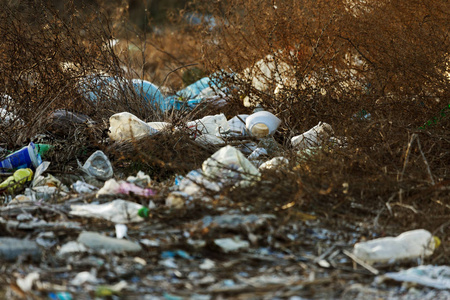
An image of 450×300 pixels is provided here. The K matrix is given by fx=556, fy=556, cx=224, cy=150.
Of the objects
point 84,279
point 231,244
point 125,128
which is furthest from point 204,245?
point 125,128

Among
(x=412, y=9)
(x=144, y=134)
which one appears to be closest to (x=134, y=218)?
(x=144, y=134)

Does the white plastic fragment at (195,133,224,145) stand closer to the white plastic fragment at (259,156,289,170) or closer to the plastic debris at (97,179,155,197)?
the white plastic fragment at (259,156,289,170)

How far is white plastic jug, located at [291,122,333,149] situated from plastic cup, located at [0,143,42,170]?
5.91ft

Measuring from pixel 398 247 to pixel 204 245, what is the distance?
783mm

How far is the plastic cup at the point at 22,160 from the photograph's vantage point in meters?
3.60

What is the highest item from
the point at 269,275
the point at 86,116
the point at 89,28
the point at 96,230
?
the point at 89,28

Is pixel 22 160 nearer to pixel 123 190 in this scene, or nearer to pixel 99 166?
pixel 99 166

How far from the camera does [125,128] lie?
404 centimetres

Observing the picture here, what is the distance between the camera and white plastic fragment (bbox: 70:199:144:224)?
2515mm

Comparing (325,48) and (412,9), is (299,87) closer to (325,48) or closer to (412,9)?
(325,48)

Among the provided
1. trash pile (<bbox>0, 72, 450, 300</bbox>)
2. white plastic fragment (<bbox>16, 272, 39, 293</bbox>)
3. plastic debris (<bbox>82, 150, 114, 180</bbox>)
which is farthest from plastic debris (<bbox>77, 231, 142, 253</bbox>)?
plastic debris (<bbox>82, 150, 114, 180</bbox>)

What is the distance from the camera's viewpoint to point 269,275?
2.06 m

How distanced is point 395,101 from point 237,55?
1.80 metres

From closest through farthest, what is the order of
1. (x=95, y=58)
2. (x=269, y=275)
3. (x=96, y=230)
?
(x=269, y=275) < (x=96, y=230) < (x=95, y=58)
